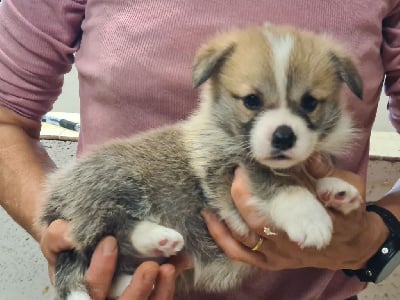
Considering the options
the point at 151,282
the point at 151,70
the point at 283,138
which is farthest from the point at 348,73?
the point at 151,282

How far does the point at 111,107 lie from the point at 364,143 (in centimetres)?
58

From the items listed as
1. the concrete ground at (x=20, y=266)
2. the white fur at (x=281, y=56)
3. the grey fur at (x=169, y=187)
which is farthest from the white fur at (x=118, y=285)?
the concrete ground at (x=20, y=266)

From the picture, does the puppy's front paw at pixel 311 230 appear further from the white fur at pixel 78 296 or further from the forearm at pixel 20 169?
the forearm at pixel 20 169

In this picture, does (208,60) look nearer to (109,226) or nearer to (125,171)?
(125,171)

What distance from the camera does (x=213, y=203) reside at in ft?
3.90

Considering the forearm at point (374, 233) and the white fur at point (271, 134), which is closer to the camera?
the white fur at point (271, 134)

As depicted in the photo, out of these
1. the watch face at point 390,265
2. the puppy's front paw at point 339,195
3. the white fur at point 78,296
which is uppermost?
the puppy's front paw at point 339,195

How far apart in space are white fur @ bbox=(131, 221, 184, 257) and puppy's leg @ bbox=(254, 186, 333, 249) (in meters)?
0.18

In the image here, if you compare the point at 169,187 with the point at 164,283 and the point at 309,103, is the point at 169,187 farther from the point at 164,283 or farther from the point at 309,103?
the point at 309,103

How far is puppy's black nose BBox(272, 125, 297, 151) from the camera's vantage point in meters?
1.07

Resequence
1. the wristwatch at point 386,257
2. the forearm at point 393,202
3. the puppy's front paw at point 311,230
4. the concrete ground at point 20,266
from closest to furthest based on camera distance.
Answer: the puppy's front paw at point 311,230
the wristwatch at point 386,257
the forearm at point 393,202
the concrete ground at point 20,266

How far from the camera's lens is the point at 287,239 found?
3.66 ft

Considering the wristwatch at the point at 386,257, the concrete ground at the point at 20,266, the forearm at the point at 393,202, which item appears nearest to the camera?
the wristwatch at the point at 386,257

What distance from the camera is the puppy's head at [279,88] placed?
3.61ft
